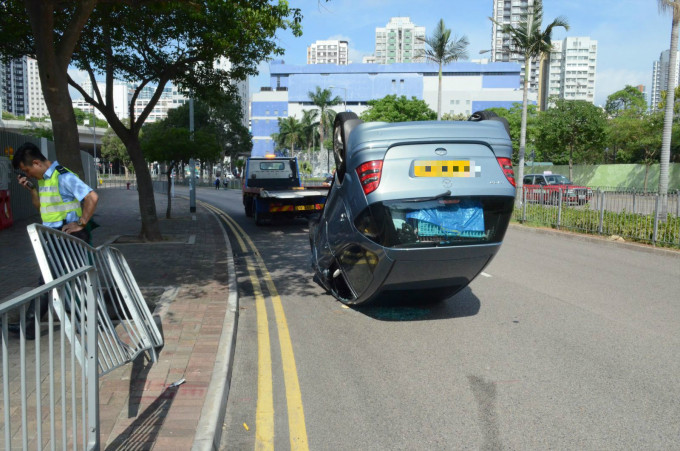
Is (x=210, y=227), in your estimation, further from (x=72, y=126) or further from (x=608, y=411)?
(x=608, y=411)

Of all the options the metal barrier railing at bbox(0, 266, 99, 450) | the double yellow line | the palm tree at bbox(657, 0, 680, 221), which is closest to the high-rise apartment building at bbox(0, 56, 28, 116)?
the palm tree at bbox(657, 0, 680, 221)

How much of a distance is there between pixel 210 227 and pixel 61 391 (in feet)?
50.3

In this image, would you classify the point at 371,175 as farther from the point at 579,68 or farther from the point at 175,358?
the point at 579,68

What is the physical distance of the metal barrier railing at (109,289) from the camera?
3.69 m

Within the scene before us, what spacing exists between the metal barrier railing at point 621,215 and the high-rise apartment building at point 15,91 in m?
174

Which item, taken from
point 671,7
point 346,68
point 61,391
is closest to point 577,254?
point 671,7

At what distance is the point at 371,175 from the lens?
5.58 meters

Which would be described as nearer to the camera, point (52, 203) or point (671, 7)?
point (52, 203)

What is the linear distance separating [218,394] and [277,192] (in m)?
13.4

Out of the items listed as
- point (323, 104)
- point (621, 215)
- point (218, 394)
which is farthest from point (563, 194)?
point (323, 104)

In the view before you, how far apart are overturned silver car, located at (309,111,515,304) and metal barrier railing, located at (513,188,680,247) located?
908 cm

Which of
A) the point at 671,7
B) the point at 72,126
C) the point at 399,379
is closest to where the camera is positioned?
the point at 399,379

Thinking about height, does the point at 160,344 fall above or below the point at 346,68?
below

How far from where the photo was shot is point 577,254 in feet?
40.8
